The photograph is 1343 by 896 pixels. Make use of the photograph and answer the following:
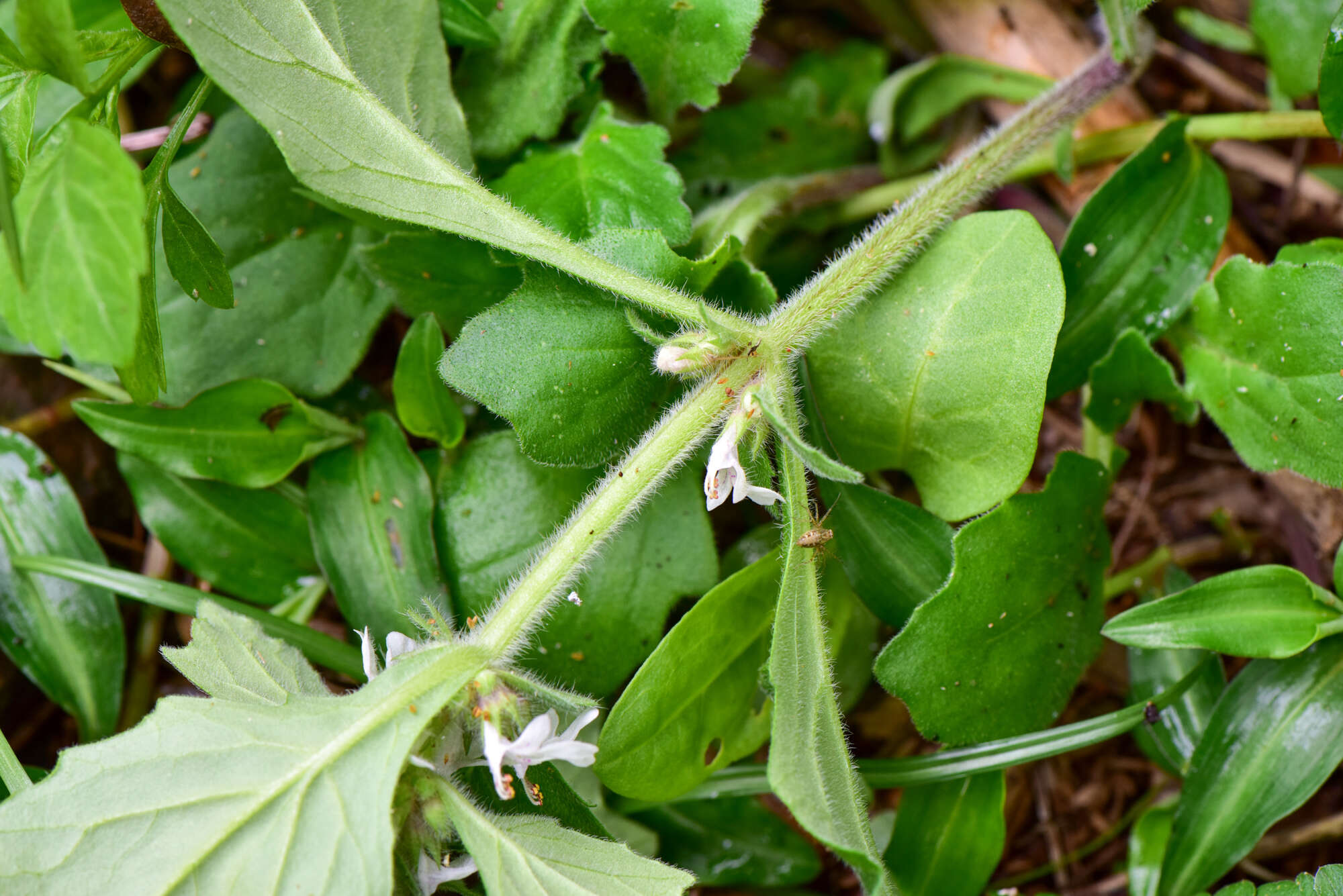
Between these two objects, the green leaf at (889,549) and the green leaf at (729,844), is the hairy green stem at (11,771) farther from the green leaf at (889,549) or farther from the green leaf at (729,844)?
the green leaf at (889,549)

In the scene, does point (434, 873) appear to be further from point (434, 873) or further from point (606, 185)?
point (606, 185)

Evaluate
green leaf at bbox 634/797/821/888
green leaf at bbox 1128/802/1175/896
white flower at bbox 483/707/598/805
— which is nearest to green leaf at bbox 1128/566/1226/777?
green leaf at bbox 1128/802/1175/896

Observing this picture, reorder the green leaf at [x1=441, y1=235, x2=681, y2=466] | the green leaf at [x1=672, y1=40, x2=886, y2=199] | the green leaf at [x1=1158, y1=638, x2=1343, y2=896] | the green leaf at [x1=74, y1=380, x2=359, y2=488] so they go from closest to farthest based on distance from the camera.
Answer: the green leaf at [x1=441, y1=235, x2=681, y2=466] < the green leaf at [x1=1158, y1=638, x2=1343, y2=896] < the green leaf at [x1=74, y1=380, x2=359, y2=488] < the green leaf at [x1=672, y1=40, x2=886, y2=199]

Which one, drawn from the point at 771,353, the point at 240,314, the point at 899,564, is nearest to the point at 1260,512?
the point at 899,564

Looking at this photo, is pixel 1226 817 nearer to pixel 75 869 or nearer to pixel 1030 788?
pixel 1030 788

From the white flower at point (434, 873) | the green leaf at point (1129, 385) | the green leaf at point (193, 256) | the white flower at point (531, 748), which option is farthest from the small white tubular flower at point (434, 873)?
the green leaf at point (1129, 385)

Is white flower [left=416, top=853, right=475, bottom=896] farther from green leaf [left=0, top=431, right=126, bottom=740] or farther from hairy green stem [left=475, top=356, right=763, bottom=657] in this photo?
green leaf [left=0, top=431, right=126, bottom=740]
